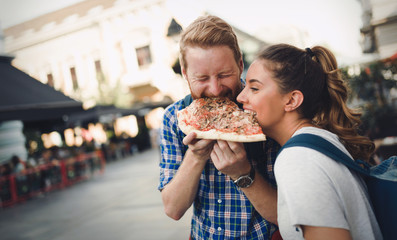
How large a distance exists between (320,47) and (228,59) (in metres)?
0.54

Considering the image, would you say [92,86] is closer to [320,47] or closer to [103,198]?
[103,198]

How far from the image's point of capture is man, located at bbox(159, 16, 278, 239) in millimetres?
1448

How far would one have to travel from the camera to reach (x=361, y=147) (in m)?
1.55

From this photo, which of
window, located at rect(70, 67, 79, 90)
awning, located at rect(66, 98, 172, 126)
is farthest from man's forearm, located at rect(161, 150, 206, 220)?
window, located at rect(70, 67, 79, 90)

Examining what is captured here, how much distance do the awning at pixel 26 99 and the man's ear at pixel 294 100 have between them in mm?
6620

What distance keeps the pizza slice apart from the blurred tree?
4.95 meters

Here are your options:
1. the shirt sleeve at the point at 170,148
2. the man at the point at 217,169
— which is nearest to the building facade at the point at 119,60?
the shirt sleeve at the point at 170,148

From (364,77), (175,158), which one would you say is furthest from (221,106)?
(364,77)

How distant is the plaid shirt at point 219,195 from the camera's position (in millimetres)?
1535

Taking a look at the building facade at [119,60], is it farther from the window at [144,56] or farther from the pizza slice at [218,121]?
the pizza slice at [218,121]

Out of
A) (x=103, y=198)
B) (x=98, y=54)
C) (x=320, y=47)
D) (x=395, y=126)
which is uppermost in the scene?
(x=98, y=54)

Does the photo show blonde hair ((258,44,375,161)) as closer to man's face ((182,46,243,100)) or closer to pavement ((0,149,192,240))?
man's face ((182,46,243,100))

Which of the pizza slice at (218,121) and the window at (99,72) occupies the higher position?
the window at (99,72)

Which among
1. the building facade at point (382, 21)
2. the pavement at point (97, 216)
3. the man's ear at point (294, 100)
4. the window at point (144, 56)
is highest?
the window at point (144, 56)
